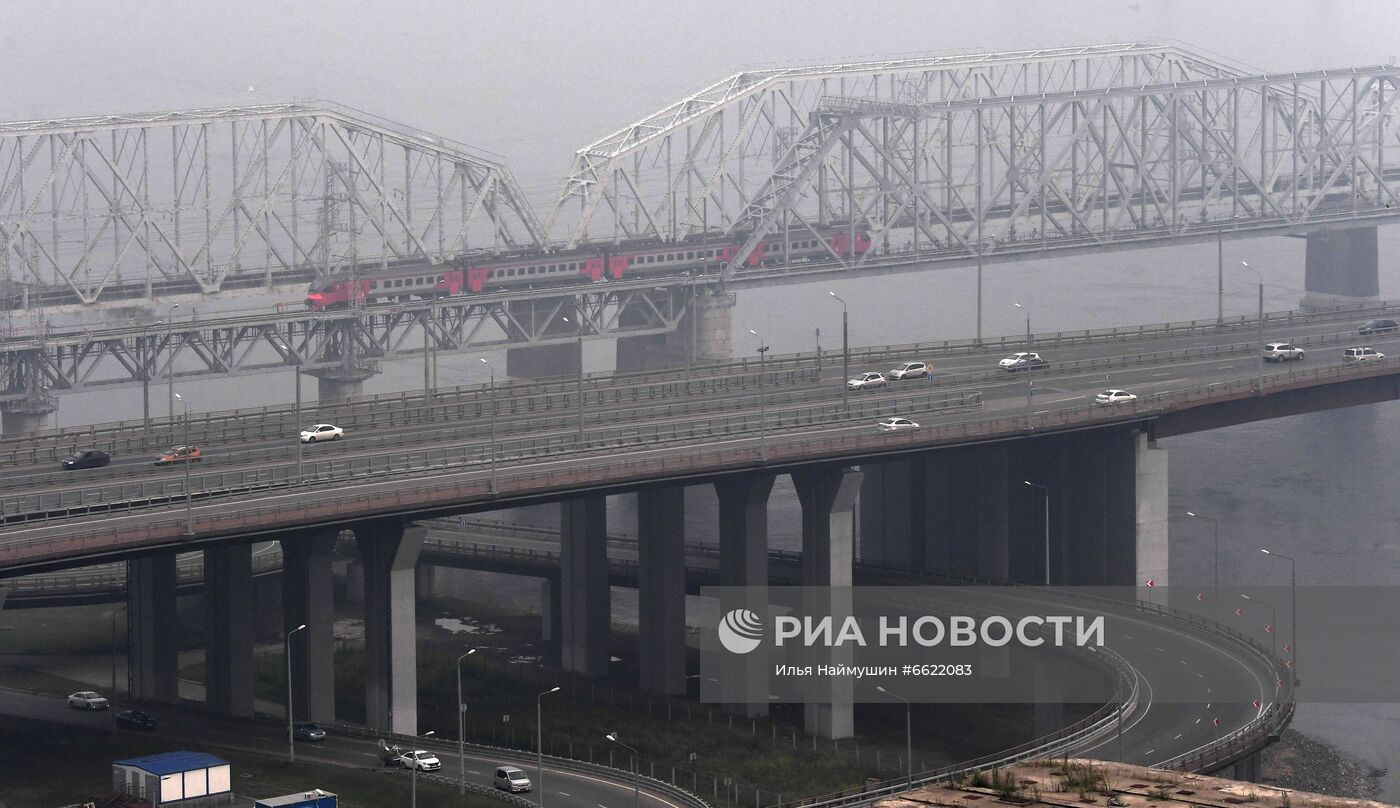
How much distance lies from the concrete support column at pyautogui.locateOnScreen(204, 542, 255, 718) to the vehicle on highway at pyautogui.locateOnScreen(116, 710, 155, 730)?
380cm

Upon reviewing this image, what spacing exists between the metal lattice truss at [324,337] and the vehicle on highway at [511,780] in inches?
2327

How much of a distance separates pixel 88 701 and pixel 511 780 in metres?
23.4

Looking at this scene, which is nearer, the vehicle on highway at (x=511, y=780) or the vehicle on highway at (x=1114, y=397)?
the vehicle on highway at (x=511, y=780)

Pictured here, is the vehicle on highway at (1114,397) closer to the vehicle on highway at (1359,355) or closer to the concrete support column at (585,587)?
the vehicle on highway at (1359,355)

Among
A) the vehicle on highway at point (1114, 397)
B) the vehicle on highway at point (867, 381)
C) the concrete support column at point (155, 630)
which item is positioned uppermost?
the vehicle on highway at point (867, 381)

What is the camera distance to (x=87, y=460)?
9062 centimetres

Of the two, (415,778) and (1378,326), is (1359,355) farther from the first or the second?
(415,778)

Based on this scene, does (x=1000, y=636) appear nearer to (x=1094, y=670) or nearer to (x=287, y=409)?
(x=1094, y=670)

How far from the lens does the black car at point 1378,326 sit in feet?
464

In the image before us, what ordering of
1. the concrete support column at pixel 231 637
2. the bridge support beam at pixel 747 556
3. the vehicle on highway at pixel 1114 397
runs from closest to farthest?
the concrete support column at pixel 231 637
the bridge support beam at pixel 747 556
the vehicle on highway at pixel 1114 397

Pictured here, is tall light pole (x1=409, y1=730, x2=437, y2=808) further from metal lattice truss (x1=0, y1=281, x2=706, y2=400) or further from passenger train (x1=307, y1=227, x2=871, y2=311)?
passenger train (x1=307, y1=227, x2=871, y2=311)

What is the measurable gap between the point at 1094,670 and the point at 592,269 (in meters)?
96.4

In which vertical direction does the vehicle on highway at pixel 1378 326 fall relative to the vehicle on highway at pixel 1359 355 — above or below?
above

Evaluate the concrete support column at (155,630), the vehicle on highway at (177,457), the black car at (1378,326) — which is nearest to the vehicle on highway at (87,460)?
the vehicle on highway at (177,457)
